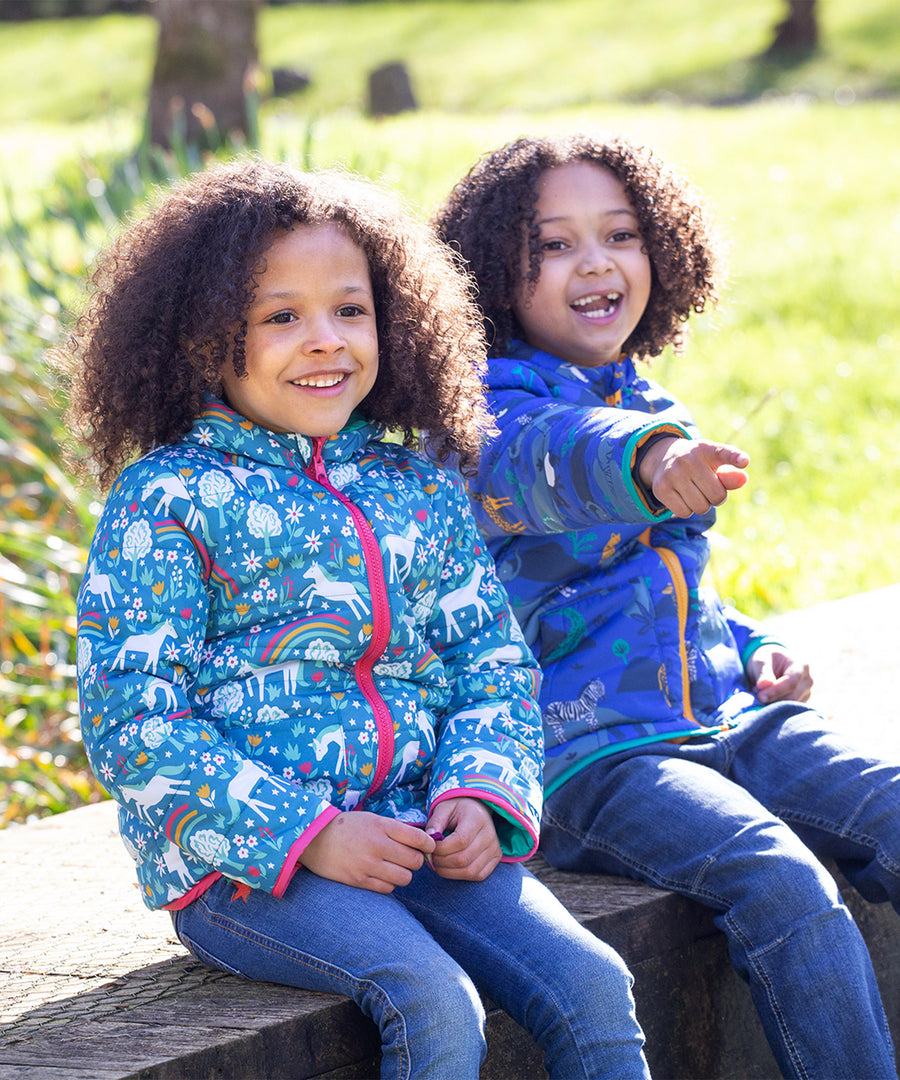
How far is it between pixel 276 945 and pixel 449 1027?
256 mm

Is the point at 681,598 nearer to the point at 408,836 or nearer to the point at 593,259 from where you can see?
the point at 593,259

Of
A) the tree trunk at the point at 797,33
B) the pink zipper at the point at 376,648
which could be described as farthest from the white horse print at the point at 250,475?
the tree trunk at the point at 797,33

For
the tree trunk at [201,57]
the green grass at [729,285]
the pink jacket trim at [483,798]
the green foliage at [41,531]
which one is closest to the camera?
the pink jacket trim at [483,798]

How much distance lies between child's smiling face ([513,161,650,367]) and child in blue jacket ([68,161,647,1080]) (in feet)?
1.01

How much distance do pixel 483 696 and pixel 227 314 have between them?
64 centimetres

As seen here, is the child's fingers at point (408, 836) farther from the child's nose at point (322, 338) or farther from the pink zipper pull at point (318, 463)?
the child's nose at point (322, 338)

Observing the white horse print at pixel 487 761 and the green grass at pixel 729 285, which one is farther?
the green grass at pixel 729 285

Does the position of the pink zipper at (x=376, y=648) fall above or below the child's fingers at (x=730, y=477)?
below

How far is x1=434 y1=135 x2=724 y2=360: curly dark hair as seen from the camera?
2.43m

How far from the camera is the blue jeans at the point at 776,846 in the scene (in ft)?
6.33

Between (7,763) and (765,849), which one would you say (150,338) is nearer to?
(765,849)

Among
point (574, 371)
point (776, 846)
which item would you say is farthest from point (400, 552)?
point (776, 846)

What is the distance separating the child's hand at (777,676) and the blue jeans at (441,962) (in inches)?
27.8

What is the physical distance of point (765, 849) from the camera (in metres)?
1.99
